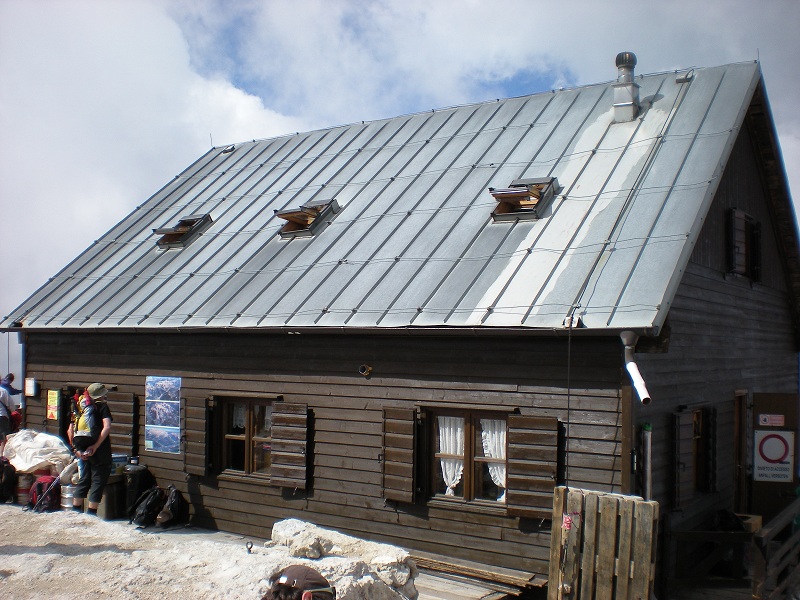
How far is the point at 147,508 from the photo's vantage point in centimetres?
1202

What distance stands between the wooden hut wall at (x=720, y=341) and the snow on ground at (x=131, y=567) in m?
4.29

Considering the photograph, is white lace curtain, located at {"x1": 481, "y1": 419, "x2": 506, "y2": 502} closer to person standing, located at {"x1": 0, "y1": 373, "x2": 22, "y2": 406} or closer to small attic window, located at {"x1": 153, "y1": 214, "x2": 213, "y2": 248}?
small attic window, located at {"x1": 153, "y1": 214, "x2": 213, "y2": 248}

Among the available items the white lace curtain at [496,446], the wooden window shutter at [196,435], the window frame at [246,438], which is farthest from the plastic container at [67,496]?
the white lace curtain at [496,446]

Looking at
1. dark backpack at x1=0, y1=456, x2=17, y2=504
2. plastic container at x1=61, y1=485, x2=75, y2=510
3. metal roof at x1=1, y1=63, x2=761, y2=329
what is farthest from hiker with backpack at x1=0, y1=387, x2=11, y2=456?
plastic container at x1=61, y1=485, x2=75, y2=510

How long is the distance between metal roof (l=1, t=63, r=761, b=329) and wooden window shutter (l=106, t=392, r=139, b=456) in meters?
1.29

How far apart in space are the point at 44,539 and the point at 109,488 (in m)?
2.33

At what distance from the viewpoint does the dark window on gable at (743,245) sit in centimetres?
1193

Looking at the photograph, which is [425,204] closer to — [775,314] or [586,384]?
[586,384]

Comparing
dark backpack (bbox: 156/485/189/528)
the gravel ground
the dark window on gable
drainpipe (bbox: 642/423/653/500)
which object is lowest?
dark backpack (bbox: 156/485/189/528)

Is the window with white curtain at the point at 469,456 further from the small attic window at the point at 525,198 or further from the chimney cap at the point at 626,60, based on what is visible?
the chimney cap at the point at 626,60

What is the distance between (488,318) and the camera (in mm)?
9648

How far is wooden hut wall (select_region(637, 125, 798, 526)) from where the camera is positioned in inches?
384

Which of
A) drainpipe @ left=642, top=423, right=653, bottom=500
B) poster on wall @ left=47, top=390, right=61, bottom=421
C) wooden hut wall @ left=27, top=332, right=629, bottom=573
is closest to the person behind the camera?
drainpipe @ left=642, top=423, right=653, bottom=500

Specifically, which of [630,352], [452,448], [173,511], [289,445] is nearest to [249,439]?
[289,445]
